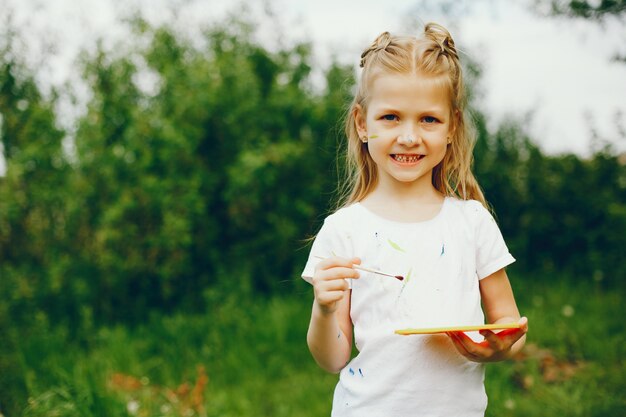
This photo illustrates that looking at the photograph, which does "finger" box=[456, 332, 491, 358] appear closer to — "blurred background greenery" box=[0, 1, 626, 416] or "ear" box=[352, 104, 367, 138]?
"ear" box=[352, 104, 367, 138]

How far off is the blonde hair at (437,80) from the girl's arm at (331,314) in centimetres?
35

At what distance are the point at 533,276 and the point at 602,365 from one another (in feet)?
5.35

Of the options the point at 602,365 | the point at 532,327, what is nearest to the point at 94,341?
the point at 532,327

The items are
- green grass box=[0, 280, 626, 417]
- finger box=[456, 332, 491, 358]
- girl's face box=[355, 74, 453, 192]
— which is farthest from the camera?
green grass box=[0, 280, 626, 417]

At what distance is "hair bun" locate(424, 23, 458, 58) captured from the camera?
1772 mm

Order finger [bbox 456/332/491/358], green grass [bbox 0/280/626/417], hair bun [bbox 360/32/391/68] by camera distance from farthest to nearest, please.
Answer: green grass [bbox 0/280/626/417], hair bun [bbox 360/32/391/68], finger [bbox 456/332/491/358]

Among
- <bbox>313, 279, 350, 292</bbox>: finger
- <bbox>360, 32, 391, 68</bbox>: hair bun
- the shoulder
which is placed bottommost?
<bbox>313, 279, 350, 292</bbox>: finger

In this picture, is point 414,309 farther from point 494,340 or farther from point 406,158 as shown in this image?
point 406,158

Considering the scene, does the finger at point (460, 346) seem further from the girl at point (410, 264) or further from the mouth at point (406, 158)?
the mouth at point (406, 158)

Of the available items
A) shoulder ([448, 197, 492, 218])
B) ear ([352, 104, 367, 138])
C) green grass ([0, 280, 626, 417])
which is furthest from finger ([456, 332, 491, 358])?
green grass ([0, 280, 626, 417])

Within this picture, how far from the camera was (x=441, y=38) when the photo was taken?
5.90 ft

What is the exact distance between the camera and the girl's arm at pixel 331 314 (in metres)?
1.53

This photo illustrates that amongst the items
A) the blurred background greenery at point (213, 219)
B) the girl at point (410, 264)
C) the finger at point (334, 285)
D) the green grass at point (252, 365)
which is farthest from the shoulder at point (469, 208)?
the blurred background greenery at point (213, 219)

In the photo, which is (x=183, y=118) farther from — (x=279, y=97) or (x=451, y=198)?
(x=451, y=198)
